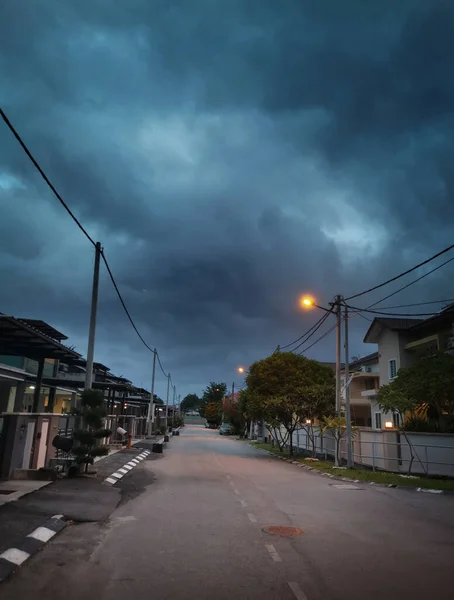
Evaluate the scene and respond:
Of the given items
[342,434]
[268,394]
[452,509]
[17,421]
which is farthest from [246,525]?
[268,394]

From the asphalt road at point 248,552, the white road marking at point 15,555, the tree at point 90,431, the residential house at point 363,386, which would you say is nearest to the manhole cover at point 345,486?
the asphalt road at point 248,552

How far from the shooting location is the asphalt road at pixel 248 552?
19.4 ft

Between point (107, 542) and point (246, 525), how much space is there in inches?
112

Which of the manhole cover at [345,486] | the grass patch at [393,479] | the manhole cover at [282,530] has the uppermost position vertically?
the grass patch at [393,479]

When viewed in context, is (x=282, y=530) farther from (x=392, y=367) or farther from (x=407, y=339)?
(x=392, y=367)

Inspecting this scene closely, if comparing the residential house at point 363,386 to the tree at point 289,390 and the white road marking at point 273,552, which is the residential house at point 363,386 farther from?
the white road marking at point 273,552

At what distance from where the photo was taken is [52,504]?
10953 millimetres

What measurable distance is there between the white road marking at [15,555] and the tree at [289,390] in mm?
23772

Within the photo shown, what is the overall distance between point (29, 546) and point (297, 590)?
161 inches

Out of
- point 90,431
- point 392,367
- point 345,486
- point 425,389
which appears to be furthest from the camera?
point 392,367

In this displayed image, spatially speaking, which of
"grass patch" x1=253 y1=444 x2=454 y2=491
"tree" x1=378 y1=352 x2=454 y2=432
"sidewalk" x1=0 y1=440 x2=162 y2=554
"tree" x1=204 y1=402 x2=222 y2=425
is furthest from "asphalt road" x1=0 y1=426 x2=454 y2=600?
"tree" x1=204 y1=402 x2=222 y2=425

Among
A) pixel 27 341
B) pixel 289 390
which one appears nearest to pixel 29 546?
pixel 27 341

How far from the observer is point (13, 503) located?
34.8ft

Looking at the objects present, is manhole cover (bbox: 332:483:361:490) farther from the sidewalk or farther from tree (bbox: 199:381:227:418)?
tree (bbox: 199:381:227:418)
